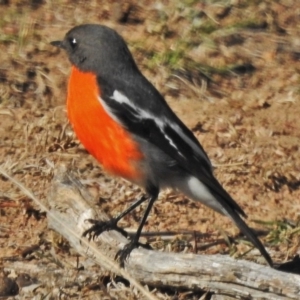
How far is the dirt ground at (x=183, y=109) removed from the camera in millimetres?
6895

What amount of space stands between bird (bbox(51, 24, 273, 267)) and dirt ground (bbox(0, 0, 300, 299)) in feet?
1.21

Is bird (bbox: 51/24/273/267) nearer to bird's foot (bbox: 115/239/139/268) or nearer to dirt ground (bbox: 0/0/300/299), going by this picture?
bird's foot (bbox: 115/239/139/268)

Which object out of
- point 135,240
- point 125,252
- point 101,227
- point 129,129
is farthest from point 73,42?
point 125,252

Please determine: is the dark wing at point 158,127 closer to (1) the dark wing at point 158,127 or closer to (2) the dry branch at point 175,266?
(1) the dark wing at point 158,127

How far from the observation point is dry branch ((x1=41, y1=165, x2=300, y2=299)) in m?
5.33

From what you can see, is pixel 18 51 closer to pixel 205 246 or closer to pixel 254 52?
pixel 254 52

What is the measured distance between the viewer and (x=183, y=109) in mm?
8094

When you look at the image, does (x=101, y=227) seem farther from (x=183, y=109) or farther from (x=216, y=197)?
(x=183, y=109)

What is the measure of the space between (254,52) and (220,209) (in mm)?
2605

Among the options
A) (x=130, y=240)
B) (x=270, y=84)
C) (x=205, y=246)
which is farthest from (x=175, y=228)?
(x=270, y=84)

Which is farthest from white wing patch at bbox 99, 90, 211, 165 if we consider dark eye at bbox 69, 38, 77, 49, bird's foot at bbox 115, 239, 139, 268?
bird's foot at bbox 115, 239, 139, 268

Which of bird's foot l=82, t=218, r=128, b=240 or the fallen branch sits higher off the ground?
the fallen branch

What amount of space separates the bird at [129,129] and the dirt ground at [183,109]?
0.37 meters

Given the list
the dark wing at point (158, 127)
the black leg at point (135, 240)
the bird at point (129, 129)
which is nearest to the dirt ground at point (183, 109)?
the black leg at point (135, 240)
